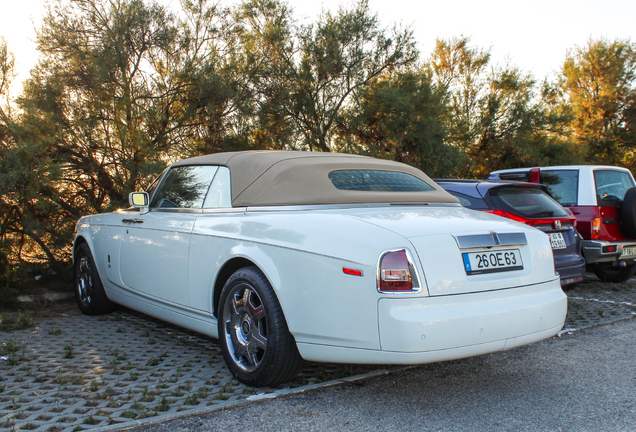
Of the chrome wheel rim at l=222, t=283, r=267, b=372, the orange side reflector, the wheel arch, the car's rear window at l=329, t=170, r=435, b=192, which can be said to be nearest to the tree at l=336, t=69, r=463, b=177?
the car's rear window at l=329, t=170, r=435, b=192

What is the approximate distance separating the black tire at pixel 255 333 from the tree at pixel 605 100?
29.3m

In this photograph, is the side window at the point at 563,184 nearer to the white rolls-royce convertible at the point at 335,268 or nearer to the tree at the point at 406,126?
the white rolls-royce convertible at the point at 335,268

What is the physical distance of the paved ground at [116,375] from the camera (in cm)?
284

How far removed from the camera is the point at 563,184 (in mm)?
7531

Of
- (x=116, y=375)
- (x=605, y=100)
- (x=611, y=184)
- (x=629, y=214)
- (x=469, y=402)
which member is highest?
(x=605, y=100)

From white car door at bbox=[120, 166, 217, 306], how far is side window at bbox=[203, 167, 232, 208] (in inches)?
3.2

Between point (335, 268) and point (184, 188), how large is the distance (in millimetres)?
2073

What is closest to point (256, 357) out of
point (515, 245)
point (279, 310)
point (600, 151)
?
point (279, 310)

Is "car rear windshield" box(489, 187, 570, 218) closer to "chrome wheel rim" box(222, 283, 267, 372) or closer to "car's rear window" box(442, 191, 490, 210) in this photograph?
"car's rear window" box(442, 191, 490, 210)

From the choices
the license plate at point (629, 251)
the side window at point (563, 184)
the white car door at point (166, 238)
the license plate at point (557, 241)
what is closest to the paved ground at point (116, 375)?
the white car door at point (166, 238)

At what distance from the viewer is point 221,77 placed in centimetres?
1209

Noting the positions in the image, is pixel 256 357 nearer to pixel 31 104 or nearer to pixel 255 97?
pixel 31 104

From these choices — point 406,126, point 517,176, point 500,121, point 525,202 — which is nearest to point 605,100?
point 500,121

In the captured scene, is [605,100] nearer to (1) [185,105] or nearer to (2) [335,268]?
(1) [185,105]
